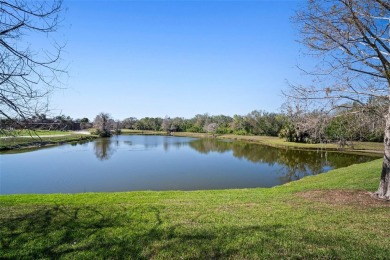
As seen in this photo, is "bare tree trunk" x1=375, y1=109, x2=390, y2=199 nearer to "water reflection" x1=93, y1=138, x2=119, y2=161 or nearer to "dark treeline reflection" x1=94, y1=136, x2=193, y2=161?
"water reflection" x1=93, y1=138, x2=119, y2=161

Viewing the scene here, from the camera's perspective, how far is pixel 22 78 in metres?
4.82

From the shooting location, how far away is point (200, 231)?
599cm

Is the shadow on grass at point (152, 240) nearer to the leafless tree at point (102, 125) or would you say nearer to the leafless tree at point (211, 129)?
the leafless tree at point (102, 125)

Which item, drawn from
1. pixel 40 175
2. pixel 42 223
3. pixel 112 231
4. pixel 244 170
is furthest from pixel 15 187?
pixel 244 170

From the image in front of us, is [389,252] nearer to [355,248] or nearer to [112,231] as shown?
[355,248]

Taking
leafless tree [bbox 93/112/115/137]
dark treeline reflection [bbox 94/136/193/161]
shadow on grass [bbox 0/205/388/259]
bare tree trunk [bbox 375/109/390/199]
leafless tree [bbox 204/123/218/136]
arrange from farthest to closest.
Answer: leafless tree [bbox 204/123/218/136]
leafless tree [bbox 93/112/115/137]
dark treeline reflection [bbox 94/136/193/161]
bare tree trunk [bbox 375/109/390/199]
shadow on grass [bbox 0/205/388/259]

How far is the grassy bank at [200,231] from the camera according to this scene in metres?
4.91

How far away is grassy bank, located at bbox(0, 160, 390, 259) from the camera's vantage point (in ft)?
16.1

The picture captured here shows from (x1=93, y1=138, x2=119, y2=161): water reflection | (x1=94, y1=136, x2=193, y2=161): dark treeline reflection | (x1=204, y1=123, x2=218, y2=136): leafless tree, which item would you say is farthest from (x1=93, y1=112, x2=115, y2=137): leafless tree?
(x1=204, y1=123, x2=218, y2=136): leafless tree

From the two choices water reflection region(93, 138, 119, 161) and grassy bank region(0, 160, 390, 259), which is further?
water reflection region(93, 138, 119, 161)

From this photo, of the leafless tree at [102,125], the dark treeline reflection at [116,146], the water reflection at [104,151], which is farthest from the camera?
the leafless tree at [102,125]

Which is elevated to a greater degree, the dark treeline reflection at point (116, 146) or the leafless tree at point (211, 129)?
the leafless tree at point (211, 129)

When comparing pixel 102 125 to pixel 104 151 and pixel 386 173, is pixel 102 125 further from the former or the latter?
pixel 386 173

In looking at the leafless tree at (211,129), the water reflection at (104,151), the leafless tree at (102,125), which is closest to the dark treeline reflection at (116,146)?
the water reflection at (104,151)
